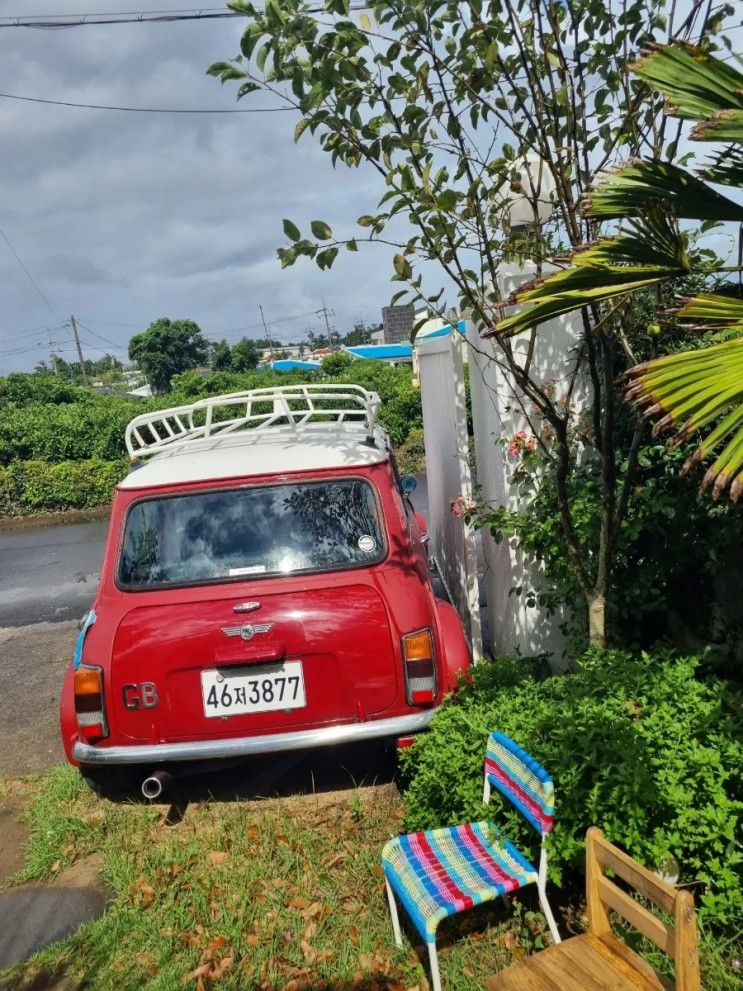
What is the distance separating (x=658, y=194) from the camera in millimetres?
2412

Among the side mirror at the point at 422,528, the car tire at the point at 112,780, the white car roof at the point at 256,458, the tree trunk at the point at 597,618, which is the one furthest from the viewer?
the side mirror at the point at 422,528

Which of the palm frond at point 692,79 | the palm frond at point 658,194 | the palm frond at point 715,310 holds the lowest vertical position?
the palm frond at point 715,310

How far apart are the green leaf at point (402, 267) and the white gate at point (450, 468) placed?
1915 mm

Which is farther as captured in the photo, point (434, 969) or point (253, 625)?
point (253, 625)

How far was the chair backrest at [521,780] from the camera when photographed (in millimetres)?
2508

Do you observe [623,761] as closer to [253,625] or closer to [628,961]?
[628,961]

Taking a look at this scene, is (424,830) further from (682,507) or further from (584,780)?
(682,507)

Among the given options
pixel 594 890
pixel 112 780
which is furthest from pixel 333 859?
pixel 594 890

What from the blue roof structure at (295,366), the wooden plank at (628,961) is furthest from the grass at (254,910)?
the blue roof structure at (295,366)

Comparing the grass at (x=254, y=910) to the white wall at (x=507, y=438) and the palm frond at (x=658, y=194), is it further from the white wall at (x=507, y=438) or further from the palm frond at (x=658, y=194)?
the palm frond at (x=658, y=194)

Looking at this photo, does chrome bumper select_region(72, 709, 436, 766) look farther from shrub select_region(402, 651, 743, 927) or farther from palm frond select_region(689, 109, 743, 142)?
palm frond select_region(689, 109, 743, 142)

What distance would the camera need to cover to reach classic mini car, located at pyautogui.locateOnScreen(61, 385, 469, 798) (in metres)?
3.45

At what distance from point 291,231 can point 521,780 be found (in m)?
2.30

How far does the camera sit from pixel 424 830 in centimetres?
315
